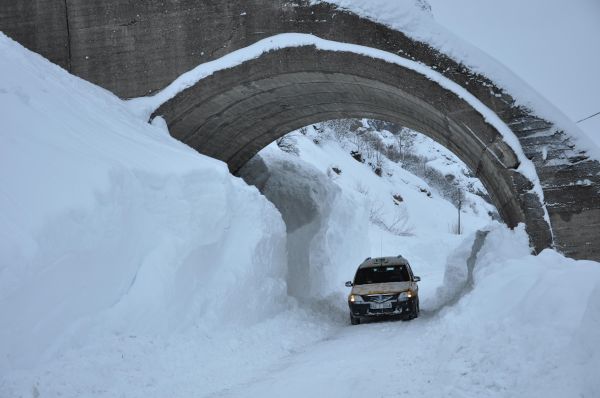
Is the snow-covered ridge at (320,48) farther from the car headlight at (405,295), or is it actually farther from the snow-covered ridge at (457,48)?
the car headlight at (405,295)

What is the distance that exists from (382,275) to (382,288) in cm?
115

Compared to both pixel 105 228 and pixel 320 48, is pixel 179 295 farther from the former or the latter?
pixel 320 48

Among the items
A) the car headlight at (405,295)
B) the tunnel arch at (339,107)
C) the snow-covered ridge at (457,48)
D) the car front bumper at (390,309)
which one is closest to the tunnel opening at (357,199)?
the car front bumper at (390,309)

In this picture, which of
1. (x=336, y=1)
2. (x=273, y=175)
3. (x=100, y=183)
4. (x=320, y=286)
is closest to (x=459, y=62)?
(x=336, y=1)

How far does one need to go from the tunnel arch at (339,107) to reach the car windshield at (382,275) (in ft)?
9.19

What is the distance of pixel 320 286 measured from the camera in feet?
70.2

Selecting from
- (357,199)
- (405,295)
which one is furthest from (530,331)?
(357,199)

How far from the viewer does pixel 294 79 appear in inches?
528

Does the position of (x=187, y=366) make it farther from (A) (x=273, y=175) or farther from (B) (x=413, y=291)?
(A) (x=273, y=175)

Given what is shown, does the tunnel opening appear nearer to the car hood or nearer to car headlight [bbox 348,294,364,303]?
the car hood

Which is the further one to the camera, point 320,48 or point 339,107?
point 339,107

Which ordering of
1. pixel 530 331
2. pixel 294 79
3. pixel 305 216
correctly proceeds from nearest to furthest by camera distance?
pixel 530 331 → pixel 294 79 → pixel 305 216

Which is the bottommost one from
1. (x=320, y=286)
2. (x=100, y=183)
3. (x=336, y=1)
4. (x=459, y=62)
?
(x=320, y=286)

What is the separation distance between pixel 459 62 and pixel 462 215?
42.7 metres
